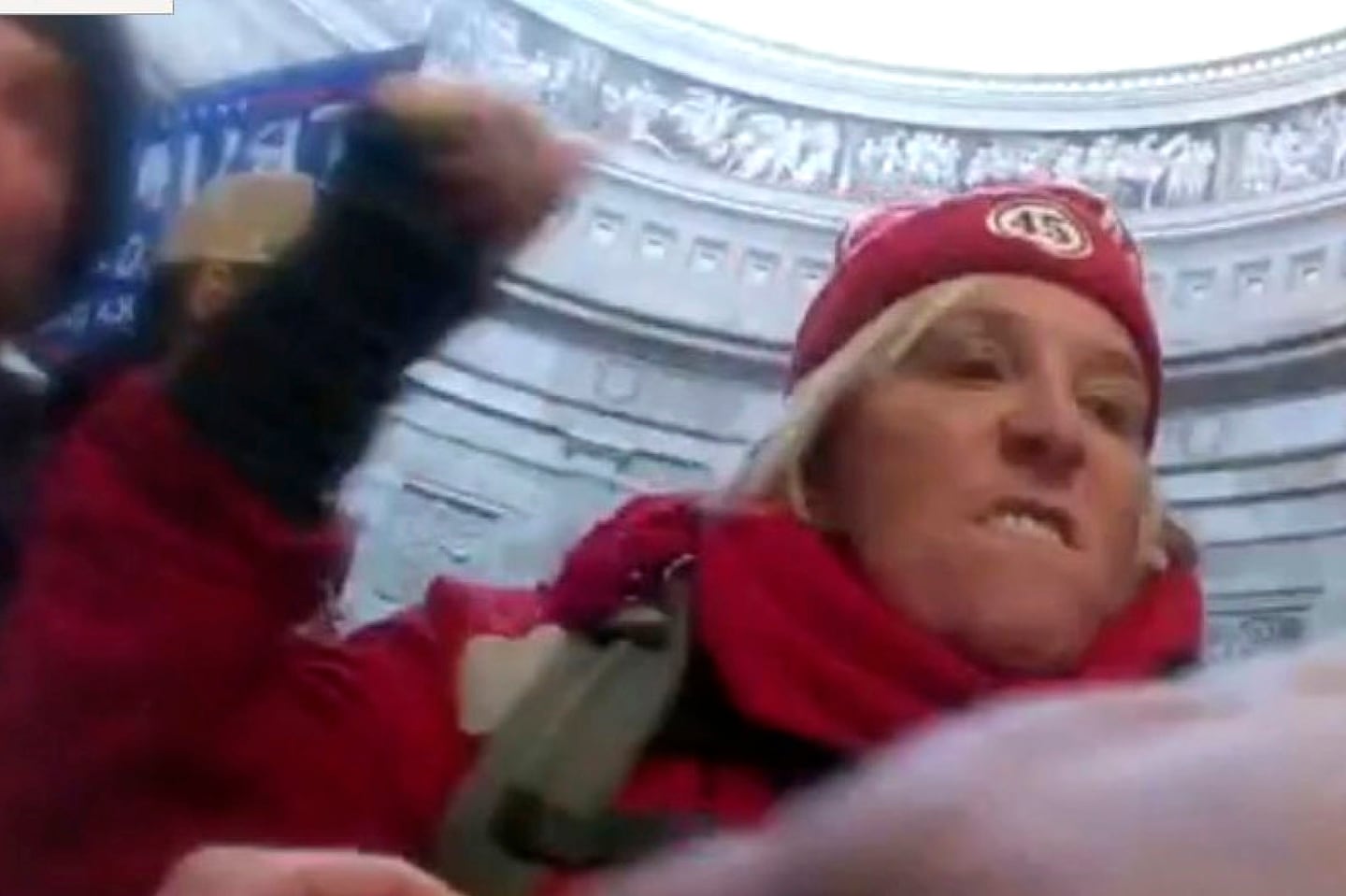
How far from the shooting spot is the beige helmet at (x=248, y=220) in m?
0.55

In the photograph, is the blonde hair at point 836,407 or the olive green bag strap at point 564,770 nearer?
the olive green bag strap at point 564,770

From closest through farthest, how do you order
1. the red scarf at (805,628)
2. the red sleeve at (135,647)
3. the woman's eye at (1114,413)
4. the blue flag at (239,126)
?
the red sleeve at (135,647), the red scarf at (805,628), the woman's eye at (1114,413), the blue flag at (239,126)

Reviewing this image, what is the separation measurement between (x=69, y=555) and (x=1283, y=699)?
1.46 feet

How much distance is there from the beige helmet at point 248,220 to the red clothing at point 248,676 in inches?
2.1

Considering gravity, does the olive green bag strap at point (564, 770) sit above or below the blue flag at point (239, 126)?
below

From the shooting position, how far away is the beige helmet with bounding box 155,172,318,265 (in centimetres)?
55

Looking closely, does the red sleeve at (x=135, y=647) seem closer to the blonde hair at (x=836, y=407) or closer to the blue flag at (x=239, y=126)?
the blonde hair at (x=836, y=407)

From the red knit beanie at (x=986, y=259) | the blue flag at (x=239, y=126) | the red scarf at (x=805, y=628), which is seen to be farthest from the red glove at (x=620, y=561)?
the blue flag at (x=239, y=126)

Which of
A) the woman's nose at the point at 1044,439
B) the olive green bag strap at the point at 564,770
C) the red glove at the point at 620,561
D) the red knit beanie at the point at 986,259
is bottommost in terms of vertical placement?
the olive green bag strap at the point at 564,770

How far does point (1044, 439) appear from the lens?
2.26 feet

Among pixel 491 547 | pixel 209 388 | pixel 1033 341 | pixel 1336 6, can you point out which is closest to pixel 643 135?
pixel 491 547

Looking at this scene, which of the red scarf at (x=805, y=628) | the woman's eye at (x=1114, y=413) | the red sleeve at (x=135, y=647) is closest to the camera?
the red sleeve at (x=135, y=647)

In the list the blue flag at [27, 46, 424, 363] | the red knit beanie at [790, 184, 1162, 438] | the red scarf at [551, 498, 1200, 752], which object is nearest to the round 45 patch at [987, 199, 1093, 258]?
the red knit beanie at [790, 184, 1162, 438]

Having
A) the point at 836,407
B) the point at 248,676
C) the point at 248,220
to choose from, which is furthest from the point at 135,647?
the point at 836,407
